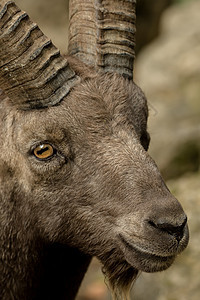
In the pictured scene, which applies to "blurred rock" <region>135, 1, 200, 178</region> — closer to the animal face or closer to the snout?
the animal face

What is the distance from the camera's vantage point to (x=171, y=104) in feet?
44.1

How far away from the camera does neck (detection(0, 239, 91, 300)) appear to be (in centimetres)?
591

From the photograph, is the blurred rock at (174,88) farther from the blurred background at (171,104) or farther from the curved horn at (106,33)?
the curved horn at (106,33)

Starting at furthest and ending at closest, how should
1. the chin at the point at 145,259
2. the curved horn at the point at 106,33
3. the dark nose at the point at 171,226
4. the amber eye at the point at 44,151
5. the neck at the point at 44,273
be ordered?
1. the curved horn at the point at 106,33
2. the neck at the point at 44,273
3. the amber eye at the point at 44,151
4. the chin at the point at 145,259
5. the dark nose at the point at 171,226

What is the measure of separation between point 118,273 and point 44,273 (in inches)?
27.7

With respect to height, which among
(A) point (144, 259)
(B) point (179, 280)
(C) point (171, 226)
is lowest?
(B) point (179, 280)

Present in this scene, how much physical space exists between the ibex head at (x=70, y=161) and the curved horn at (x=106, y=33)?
359 millimetres

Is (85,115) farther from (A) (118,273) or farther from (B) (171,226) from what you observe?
(A) (118,273)

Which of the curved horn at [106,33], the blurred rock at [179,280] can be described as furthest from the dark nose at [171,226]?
the blurred rock at [179,280]

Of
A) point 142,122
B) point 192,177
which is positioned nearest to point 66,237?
point 142,122

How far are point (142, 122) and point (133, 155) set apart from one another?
0.56 metres

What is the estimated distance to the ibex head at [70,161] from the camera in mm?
5461

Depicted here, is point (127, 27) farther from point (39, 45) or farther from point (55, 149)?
point (55, 149)

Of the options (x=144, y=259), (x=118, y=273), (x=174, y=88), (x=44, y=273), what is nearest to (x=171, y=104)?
(x=174, y=88)
